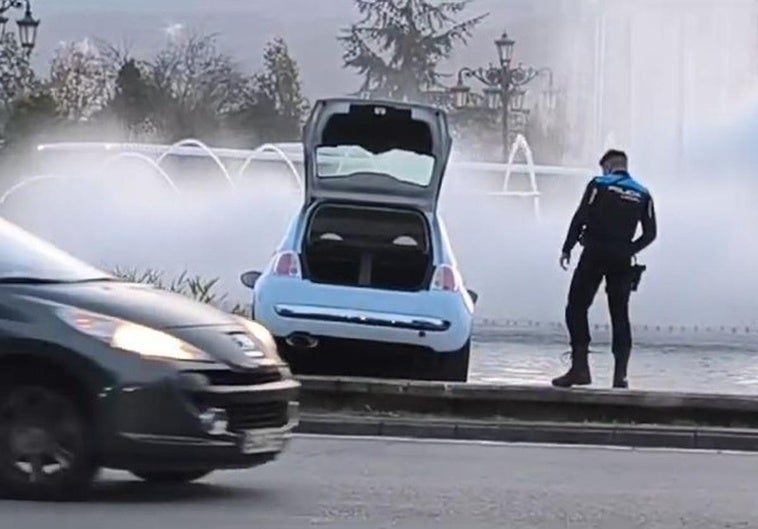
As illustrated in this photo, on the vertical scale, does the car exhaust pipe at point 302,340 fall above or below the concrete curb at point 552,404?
above

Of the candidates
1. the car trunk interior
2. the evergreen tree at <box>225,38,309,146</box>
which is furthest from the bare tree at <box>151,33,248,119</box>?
the car trunk interior

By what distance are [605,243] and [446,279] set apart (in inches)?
67.7

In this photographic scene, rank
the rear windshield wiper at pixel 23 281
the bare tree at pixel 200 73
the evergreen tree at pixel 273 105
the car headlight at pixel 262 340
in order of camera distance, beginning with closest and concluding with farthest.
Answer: the rear windshield wiper at pixel 23 281
the car headlight at pixel 262 340
the evergreen tree at pixel 273 105
the bare tree at pixel 200 73

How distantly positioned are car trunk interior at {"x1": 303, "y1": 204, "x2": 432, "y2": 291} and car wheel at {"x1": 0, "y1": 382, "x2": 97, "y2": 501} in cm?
761

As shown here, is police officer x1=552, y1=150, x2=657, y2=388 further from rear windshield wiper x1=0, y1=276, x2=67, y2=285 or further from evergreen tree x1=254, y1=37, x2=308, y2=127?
evergreen tree x1=254, y1=37, x2=308, y2=127

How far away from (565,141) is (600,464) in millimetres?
44800

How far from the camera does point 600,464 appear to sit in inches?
504

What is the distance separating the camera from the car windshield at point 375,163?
60.8 ft

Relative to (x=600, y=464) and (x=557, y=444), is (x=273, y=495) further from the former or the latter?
(x=557, y=444)

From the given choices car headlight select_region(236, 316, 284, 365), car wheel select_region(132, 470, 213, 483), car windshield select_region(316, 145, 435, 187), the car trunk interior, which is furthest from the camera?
car windshield select_region(316, 145, 435, 187)

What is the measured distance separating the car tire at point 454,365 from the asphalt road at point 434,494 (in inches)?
122

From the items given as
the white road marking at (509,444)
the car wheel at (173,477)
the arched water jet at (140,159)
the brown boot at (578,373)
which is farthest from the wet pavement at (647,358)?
the arched water jet at (140,159)

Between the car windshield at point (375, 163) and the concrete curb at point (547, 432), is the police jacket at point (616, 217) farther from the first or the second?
the car windshield at point (375, 163)

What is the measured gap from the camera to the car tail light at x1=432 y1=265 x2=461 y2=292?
16.8 m
